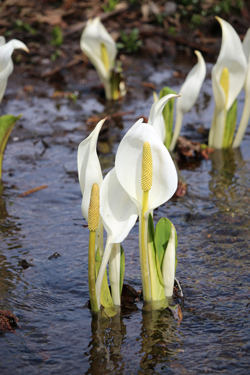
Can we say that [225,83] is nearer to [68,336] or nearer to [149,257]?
[149,257]

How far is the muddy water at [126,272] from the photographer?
166 cm

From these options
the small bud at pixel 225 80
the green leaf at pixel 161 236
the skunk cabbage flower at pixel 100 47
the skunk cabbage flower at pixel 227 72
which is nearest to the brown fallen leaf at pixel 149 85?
the skunk cabbage flower at pixel 100 47

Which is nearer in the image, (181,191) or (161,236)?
(161,236)

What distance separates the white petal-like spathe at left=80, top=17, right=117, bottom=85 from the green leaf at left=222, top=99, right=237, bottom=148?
4.90ft

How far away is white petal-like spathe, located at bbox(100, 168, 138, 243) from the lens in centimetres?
167

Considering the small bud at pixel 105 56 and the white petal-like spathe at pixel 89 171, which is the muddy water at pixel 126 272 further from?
the small bud at pixel 105 56

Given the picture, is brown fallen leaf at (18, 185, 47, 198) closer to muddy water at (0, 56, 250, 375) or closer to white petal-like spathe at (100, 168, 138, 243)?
muddy water at (0, 56, 250, 375)

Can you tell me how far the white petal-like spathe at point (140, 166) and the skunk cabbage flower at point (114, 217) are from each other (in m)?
0.05

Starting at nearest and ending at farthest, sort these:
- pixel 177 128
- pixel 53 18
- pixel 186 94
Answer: pixel 186 94 < pixel 177 128 < pixel 53 18

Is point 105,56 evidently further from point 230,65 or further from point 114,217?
point 114,217

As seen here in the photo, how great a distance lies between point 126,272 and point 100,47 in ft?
9.28

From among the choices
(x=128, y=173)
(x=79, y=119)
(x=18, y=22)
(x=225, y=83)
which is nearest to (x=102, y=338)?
(x=128, y=173)

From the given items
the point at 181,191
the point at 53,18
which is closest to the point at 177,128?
the point at 181,191

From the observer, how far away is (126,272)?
2.21m
